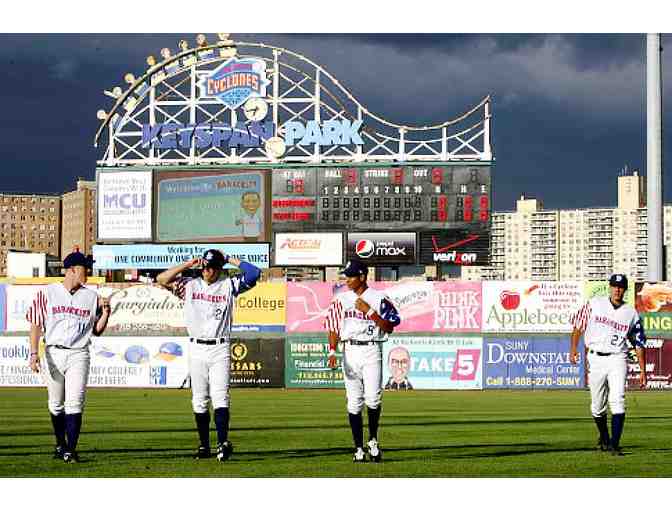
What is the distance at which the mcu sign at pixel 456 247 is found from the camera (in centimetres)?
3862

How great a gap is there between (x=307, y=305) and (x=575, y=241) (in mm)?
157563

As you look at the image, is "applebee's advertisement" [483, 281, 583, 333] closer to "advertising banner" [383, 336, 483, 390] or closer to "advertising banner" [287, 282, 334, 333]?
"advertising banner" [383, 336, 483, 390]

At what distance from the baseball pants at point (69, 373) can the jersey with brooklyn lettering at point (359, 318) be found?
220 cm

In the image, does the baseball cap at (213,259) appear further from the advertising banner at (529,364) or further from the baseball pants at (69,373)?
the advertising banner at (529,364)

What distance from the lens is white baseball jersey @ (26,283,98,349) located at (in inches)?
447

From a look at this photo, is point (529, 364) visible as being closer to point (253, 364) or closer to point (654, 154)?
point (253, 364)

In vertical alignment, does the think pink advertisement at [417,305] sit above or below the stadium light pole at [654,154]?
below

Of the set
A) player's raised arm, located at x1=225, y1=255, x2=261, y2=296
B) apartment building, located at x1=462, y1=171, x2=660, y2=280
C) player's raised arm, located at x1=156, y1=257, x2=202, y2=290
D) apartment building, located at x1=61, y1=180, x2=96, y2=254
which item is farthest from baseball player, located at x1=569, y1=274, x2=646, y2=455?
apartment building, located at x1=61, y1=180, x2=96, y2=254

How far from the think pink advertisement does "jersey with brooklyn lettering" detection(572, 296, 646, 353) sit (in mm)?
20613

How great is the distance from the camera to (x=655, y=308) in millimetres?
33500

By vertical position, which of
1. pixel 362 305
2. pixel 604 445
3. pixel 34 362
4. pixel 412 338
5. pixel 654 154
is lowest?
pixel 412 338

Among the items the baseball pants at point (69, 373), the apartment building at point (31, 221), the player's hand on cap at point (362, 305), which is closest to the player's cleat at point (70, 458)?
the baseball pants at point (69, 373)

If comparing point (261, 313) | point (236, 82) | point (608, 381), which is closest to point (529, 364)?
point (261, 313)

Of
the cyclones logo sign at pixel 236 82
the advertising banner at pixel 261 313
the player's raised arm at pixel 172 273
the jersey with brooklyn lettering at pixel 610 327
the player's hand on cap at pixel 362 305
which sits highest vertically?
the cyclones logo sign at pixel 236 82
